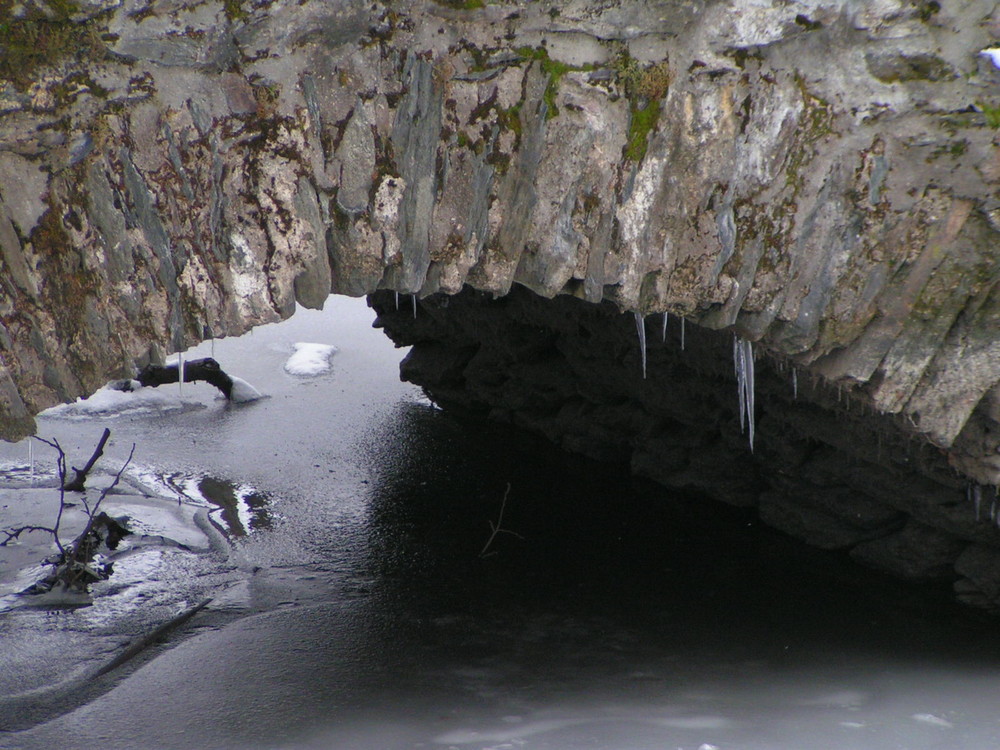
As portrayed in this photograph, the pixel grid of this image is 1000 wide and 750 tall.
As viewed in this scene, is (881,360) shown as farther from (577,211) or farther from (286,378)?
(286,378)

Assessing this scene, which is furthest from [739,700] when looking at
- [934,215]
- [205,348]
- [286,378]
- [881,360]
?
[205,348]

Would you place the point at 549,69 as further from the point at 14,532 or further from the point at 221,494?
the point at 221,494

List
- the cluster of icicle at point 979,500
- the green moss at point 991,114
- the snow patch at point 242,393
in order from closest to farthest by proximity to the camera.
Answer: the green moss at point 991,114, the cluster of icicle at point 979,500, the snow patch at point 242,393

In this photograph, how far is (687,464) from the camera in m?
6.55

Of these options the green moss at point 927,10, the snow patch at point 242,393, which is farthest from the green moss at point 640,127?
the snow patch at point 242,393

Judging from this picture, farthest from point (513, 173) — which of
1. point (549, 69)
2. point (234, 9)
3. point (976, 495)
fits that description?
point (976, 495)

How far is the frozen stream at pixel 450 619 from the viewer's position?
3334 millimetres

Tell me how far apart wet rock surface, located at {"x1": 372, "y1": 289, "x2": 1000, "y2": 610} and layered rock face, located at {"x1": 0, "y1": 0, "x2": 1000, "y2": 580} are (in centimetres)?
66

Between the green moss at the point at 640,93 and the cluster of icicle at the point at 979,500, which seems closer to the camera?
the green moss at the point at 640,93

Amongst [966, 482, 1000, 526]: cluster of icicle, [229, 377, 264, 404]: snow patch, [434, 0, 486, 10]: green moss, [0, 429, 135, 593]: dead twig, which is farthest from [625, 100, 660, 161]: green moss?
[229, 377, 264, 404]: snow patch

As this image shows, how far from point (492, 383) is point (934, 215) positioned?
538 cm

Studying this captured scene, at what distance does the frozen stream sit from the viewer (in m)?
3.33

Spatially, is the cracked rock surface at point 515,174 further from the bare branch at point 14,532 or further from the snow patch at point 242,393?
Result: the snow patch at point 242,393

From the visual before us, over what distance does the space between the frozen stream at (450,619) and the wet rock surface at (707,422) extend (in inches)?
7.8
